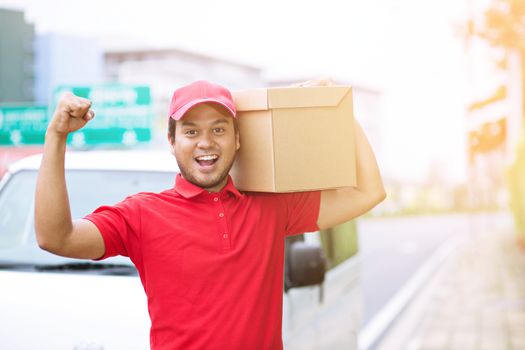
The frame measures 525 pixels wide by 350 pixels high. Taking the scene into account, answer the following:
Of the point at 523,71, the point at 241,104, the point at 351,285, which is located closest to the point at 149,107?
the point at 523,71

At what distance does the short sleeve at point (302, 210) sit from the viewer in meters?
2.89

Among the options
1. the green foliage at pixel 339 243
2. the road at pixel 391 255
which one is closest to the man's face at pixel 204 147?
the green foliage at pixel 339 243

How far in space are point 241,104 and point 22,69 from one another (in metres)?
51.0

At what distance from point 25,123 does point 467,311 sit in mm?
12041

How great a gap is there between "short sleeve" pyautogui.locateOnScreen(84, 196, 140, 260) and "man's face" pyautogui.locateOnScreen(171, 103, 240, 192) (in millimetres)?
220

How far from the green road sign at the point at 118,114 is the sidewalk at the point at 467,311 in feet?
24.1

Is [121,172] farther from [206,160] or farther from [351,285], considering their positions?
[351,285]

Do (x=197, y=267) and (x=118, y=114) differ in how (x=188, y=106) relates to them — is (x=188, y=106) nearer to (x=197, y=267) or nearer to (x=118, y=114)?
(x=197, y=267)

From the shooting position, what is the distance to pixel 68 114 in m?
2.37

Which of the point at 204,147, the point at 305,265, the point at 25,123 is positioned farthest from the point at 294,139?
the point at 25,123

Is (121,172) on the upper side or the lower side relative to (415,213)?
upper

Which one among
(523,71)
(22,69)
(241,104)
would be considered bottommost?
(241,104)

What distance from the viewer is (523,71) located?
16641 mm

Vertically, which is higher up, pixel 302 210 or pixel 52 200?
pixel 52 200
